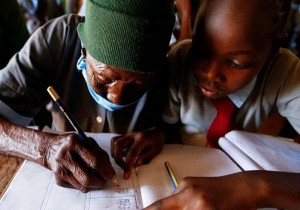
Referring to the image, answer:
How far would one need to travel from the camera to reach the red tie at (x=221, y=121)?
0.84 metres

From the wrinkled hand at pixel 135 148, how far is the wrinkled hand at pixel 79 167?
7cm

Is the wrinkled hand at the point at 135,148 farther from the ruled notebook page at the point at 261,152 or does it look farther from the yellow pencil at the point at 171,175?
the ruled notebook page at the point at 261,152

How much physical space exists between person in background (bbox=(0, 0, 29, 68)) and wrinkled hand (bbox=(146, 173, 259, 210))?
938 millimetres

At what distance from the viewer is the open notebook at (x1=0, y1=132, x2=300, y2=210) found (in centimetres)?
51

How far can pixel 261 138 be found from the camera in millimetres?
745

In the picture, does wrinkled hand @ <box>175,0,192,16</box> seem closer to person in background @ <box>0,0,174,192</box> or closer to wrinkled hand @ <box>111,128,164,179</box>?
person in background @ <box>0,0,174,192</box>

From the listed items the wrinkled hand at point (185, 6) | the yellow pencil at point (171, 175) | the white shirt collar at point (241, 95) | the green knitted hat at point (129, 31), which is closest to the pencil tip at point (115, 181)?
the yellow pencil at point (171, 175)

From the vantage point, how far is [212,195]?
0.47 m

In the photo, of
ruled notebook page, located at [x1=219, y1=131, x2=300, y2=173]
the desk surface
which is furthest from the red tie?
the desk surface

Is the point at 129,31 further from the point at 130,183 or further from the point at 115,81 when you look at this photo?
the point at 130,183

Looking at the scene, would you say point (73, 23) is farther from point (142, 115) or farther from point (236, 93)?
point (236, 93)

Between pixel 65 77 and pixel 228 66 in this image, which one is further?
pixel 65 77

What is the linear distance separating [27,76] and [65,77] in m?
0.12

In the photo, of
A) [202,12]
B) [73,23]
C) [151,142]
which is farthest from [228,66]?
[73,23]
